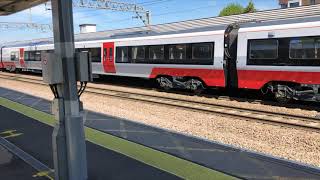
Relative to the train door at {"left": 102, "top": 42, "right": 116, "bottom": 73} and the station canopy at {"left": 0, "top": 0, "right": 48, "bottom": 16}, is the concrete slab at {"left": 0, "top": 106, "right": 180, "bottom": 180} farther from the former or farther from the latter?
the train door at {"left": 102, "top": 42, "right": 116, "bottom": 73}

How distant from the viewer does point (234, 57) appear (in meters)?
16.1

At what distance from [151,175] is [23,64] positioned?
34309 millimetres

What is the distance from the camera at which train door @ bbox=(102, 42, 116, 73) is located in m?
23.7

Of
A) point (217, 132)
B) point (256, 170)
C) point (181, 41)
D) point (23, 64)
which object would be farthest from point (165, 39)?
point (23, 64)

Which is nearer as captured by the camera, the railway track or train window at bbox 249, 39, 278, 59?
the railway track

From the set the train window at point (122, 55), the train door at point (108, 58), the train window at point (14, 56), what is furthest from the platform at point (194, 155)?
the train window at point (14, 56)

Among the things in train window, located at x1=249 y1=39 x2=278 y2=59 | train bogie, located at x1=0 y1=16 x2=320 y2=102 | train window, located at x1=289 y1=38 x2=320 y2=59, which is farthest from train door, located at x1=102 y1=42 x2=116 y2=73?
train window, located at x1=289 y1=38 x2=320 y2=59

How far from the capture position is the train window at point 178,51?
18125 millimetres

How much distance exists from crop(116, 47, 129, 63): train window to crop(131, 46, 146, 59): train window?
27.4 inches

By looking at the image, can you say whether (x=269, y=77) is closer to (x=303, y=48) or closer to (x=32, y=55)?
(x=303, y=48)

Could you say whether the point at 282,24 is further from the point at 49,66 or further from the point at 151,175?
the point at 49,66

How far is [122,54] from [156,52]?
11.3ft

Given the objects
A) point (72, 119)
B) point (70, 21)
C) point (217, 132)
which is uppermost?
point (70, 21)

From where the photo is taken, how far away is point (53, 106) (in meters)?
5.32
